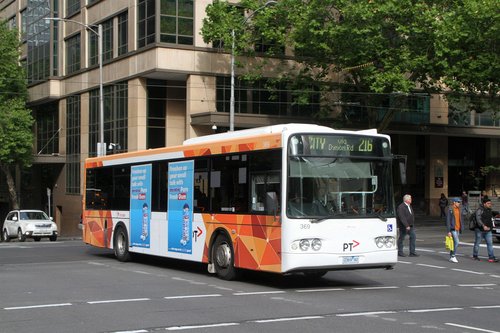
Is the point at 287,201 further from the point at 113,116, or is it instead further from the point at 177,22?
the point at 113,116

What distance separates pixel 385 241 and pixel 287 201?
225 centimetres

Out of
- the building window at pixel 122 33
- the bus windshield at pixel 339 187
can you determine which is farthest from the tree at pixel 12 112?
the bus windshield at pixel 339 187

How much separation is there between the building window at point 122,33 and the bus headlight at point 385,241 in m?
32.8

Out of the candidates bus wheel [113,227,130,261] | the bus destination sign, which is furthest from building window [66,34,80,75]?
the bus destination sign

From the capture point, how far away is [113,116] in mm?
45469

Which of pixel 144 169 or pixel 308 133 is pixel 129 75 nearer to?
pixel 144 169

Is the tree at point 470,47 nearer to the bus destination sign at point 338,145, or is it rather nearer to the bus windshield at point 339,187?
the bus destination sign at point 338,145

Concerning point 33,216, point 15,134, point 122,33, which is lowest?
point 33,216

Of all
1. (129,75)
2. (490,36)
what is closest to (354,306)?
(490,36)

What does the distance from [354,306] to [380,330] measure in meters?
2.14

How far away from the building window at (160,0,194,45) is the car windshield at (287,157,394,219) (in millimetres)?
28320

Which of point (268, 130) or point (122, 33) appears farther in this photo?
point (122, 33)

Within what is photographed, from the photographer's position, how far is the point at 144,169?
736 inches

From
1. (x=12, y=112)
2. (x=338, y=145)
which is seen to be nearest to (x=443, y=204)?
(x=12, y=112)
